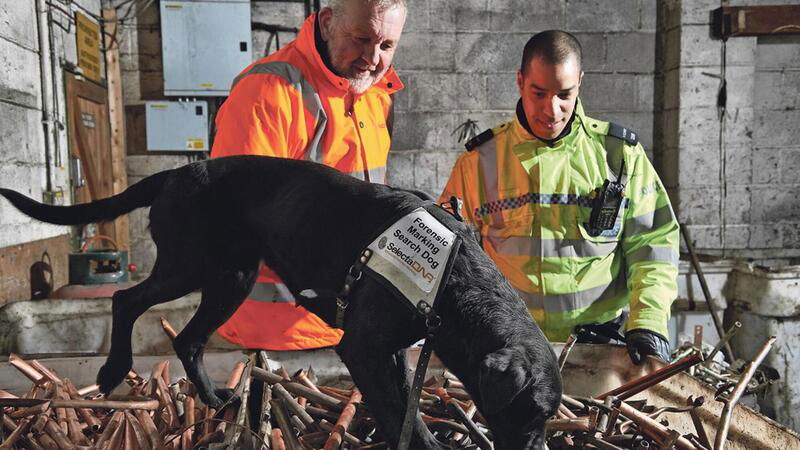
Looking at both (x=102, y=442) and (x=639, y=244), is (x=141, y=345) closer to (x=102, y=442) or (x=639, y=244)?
(x=102, y=442)

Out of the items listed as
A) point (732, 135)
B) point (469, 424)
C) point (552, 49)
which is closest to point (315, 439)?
point (469, 424)

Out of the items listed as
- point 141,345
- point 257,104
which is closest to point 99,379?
point 257,104

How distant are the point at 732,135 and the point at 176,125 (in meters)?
4.91

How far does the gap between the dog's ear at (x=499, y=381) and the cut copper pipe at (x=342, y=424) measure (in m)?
0.35

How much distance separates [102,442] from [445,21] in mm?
4982

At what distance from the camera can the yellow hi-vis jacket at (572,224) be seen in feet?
6.81

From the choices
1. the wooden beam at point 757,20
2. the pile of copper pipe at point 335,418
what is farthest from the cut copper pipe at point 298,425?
the wooden beam at point 757,20

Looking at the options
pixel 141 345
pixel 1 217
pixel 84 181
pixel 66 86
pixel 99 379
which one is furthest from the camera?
pixel 84 181

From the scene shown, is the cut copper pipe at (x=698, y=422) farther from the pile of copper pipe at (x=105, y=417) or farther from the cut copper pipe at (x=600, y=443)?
the pile of copper pipe at (x=105, y=417)

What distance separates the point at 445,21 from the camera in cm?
555

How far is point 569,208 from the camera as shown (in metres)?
2.14

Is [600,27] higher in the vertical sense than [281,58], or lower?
higher

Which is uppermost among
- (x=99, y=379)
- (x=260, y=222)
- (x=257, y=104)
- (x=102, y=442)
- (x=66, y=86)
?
(x=66, y=86)

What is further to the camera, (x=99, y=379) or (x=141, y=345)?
(x=141, y=345)
